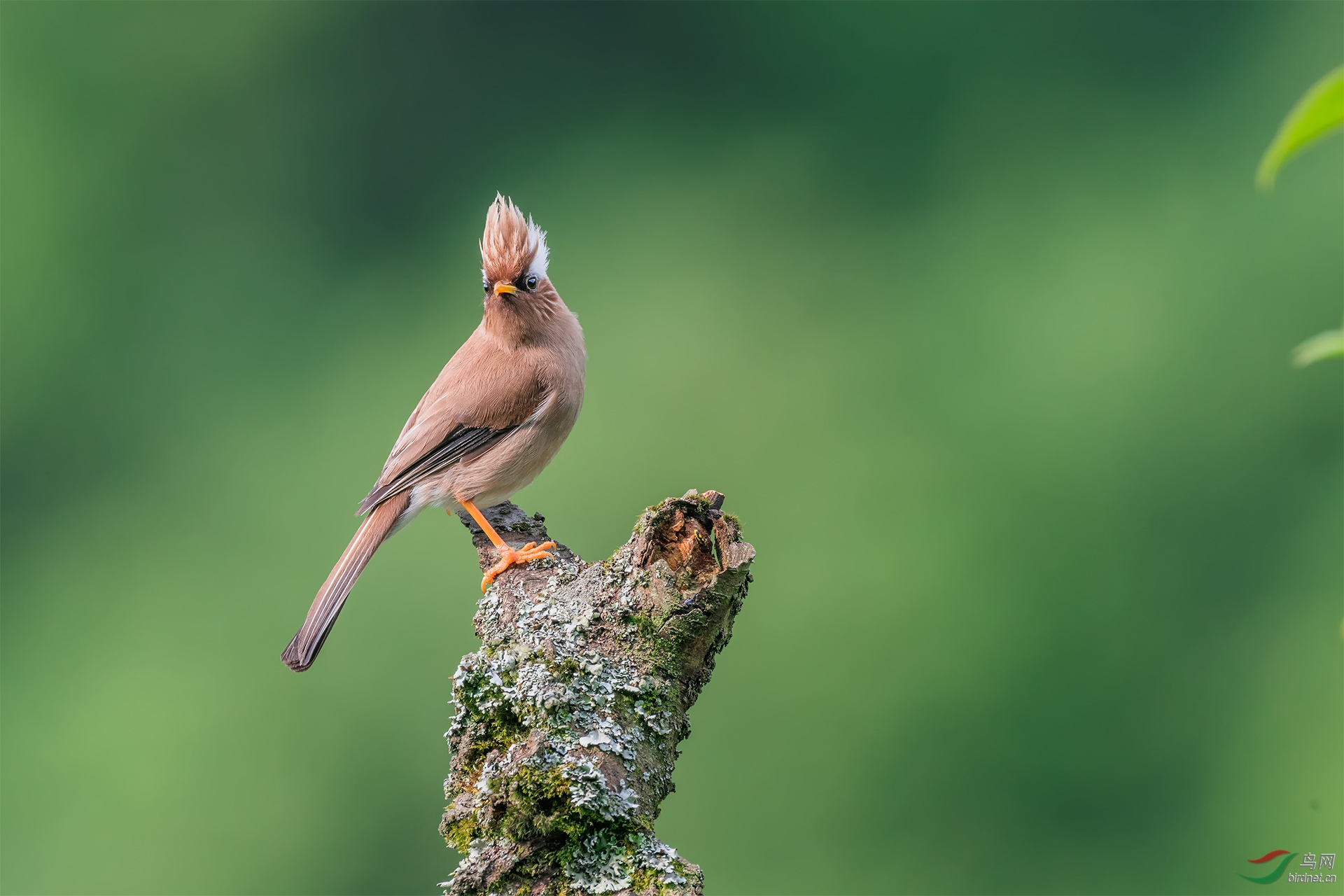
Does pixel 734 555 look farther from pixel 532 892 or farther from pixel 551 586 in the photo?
pixel 532 892

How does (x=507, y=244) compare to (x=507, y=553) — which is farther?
(x=507, y=244)

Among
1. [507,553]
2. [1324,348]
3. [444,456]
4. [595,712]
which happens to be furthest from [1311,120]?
[444,456]

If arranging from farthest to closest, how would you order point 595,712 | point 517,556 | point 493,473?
1. point 493,473
2. point 517,556
3. point 595,712

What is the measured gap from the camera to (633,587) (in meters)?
3.08

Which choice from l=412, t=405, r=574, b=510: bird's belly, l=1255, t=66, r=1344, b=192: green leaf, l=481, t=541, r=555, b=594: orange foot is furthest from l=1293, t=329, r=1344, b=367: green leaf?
l=412, t=405, r=574, b=510: bird's belly

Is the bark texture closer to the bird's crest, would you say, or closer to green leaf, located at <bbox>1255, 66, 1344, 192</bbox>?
the bird's crest

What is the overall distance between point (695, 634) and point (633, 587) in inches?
8.2

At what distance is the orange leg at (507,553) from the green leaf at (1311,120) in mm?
3039

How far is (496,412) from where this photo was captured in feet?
16.2

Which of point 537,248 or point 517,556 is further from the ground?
point 537,248

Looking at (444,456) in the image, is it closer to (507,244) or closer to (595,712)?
(507,244)

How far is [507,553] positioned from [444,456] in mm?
1030

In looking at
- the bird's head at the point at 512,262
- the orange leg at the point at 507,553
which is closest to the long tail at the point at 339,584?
the orange leg at the point at 507,553

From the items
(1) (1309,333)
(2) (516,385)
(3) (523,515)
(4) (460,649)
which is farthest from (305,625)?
(1) (1309,333)
